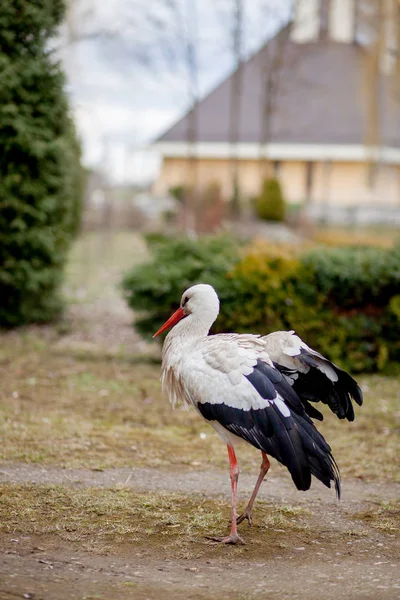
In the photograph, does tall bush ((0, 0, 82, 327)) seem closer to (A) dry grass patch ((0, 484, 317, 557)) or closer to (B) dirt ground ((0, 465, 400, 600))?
(B) dirt ground ((0, 465, 400, 600))

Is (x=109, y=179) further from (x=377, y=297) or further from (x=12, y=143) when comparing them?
(x=377, y=297)

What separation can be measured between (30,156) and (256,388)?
24.7 feet

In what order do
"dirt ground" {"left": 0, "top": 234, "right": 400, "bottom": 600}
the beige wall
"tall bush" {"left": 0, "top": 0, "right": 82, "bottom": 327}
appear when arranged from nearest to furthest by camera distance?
1. "dirt ground" {"left": 0, "top": 234, "right": 400, "bottom": 600}
2. "tall bush" {"left": 0, "top": 0, "right": 82, "bottom": 327}
3. the beige wall

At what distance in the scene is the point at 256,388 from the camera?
471cm

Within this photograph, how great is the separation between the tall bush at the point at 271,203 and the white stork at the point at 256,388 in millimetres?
20191

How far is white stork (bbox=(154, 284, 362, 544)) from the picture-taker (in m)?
4.63

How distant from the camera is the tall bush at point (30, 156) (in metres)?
10.8

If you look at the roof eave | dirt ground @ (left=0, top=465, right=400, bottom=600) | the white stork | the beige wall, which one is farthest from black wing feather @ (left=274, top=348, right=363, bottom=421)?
the beige wall

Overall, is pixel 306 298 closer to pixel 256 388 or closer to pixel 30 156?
pixel 30 156

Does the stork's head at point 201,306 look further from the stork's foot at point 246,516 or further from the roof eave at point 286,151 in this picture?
the roof eave at point 286,151

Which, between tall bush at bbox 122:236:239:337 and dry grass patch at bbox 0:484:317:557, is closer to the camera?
dry grass patch at bbox 0:484:317:557

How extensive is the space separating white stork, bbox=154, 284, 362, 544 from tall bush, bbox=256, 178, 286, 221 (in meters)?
20.2

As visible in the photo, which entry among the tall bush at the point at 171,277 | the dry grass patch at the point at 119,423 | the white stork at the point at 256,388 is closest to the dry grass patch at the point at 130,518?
the white stork at the point at 256,388

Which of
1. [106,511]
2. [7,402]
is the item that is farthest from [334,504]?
[7,402]
